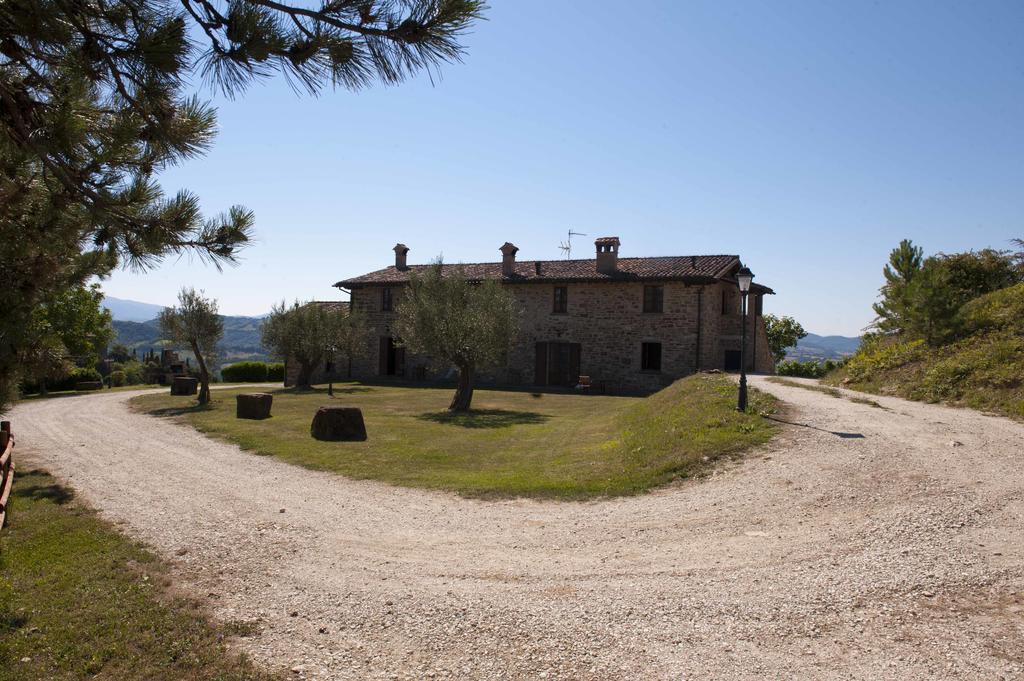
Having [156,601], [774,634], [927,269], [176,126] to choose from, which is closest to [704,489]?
[774,634]

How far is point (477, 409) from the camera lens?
850 inches

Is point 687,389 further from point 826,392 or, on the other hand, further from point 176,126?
point 176,126

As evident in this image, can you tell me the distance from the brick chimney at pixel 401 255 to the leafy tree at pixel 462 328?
1649 centimetres

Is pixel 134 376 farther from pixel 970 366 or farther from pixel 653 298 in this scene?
pixel 970 366

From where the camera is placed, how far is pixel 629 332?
98.7 feet

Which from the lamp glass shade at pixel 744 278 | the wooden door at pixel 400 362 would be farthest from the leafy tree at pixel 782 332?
the lamp glass shade at pixel 744 278

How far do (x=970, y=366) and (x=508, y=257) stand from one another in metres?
23.6

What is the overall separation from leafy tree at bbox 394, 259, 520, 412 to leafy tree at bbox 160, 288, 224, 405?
7.71m

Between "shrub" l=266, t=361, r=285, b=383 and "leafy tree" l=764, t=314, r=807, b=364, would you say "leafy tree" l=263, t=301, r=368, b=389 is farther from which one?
"leafy tree" l=764, t=314, r=807, b=364

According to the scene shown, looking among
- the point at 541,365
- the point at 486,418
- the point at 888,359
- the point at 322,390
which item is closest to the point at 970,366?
the point at 888,359

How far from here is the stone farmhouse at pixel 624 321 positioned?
28812 millimetres

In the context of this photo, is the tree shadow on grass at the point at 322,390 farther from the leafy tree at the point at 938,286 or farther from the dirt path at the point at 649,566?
the leafy tree at the point at 938,286

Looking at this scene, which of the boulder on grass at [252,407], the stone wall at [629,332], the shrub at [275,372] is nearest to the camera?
the boulder on grass at [252,407]

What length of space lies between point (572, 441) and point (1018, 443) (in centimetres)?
773
